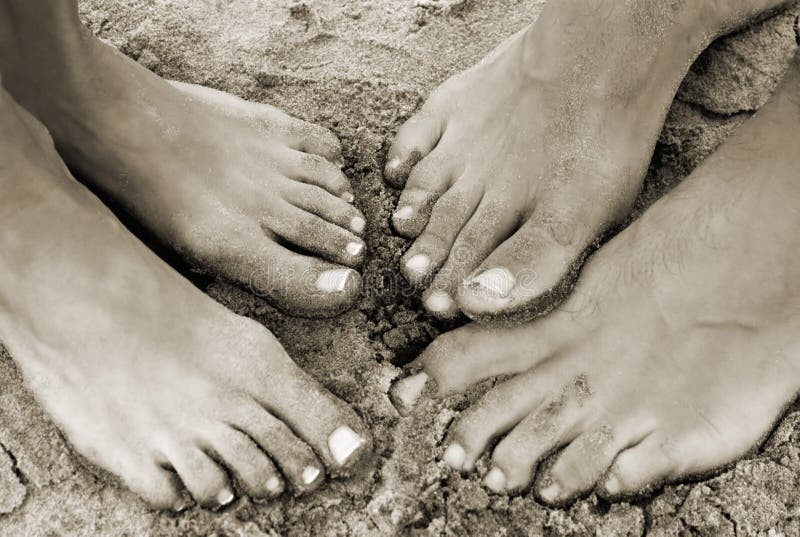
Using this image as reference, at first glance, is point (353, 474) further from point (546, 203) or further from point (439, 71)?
point (439, 71)

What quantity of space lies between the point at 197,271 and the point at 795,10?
1366 mm

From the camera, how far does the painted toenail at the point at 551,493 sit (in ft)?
3.38

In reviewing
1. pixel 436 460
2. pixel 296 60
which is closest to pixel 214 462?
pixel 436 460

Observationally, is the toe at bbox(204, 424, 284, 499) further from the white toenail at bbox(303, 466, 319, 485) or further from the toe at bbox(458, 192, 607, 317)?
the toe at bbox(458, 192, 607, 317)

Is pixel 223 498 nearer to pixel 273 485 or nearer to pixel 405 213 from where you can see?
pixel 273 485

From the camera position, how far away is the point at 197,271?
1.24 meters

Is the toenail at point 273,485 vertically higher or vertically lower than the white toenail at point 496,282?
→ lower

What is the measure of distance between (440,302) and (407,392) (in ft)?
0.53

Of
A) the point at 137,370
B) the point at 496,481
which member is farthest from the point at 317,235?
the point at 496,481

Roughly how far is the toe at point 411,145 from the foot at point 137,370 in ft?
1.41

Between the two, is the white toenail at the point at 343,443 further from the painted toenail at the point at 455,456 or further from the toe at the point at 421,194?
the toe at the point at 421,194

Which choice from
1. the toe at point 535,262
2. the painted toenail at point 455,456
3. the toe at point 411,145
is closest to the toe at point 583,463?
the painted toenail at point 455,456

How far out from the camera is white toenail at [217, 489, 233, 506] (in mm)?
1015

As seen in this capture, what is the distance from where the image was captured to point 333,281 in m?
1.15
